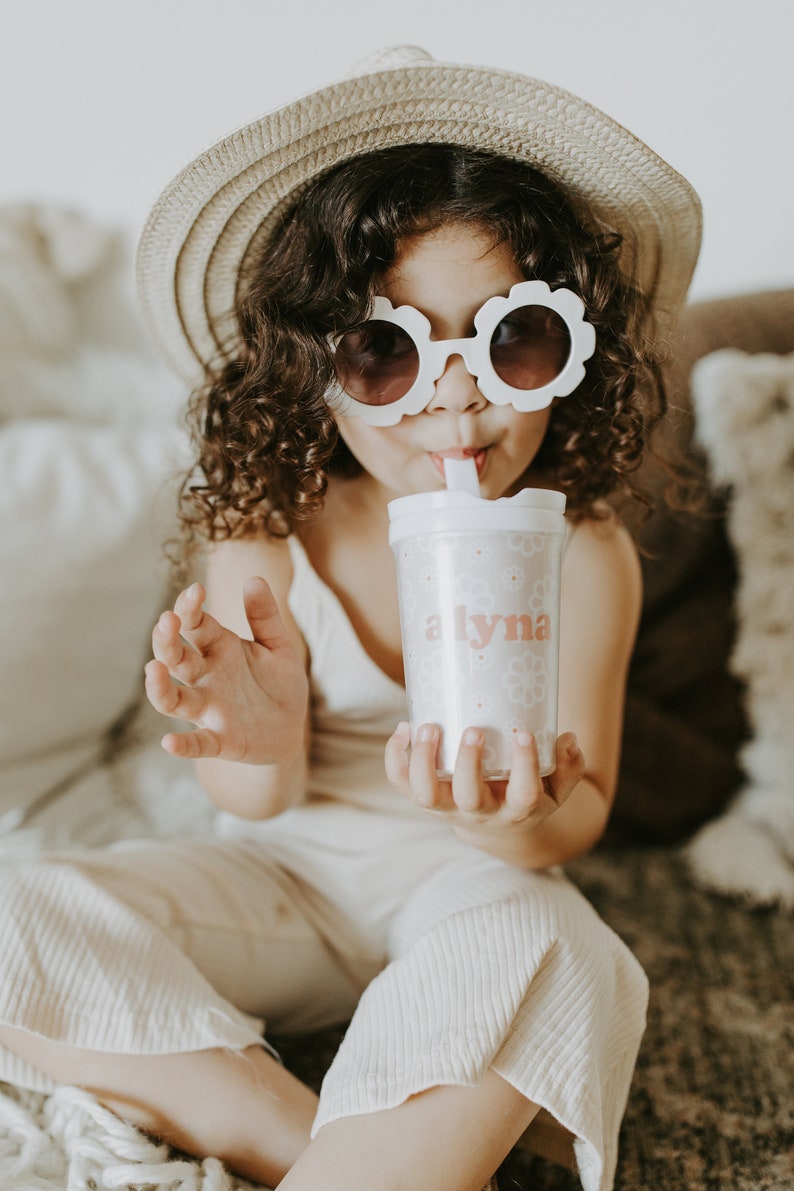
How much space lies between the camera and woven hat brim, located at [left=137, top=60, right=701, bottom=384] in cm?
66

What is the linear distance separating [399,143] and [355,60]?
41 cm

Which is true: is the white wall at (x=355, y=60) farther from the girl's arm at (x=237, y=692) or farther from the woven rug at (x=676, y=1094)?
the woven rug at (x=676, y=1094)

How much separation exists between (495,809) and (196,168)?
0.51 metres

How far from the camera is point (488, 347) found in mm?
674

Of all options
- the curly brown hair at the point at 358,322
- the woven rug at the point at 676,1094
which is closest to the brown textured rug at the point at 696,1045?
the woven rug at the point at 676,1094

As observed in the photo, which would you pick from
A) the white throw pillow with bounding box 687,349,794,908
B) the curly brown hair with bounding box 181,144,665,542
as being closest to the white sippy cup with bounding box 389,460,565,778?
the curly brown hair with bounding box 181,144,665,542

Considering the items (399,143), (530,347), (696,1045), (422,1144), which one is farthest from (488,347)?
(696,1045)

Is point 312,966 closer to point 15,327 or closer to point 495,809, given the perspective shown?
point 495,809

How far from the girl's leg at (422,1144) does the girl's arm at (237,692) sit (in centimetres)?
Answer: 26

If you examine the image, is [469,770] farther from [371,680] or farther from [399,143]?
[399,143]

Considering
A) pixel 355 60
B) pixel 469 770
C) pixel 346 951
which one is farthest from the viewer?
pixel 355 60

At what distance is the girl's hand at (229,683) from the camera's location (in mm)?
→ 607

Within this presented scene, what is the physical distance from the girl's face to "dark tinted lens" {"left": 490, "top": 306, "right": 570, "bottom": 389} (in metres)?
0.03

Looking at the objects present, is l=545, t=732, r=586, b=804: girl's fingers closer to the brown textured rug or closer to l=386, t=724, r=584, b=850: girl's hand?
l=386, t=724, r=584, b=850: girl's hand
